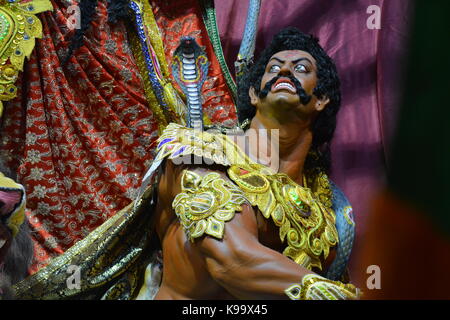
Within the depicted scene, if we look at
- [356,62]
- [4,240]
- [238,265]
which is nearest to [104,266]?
[4,240]

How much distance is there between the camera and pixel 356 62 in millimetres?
2932

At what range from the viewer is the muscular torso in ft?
6.49

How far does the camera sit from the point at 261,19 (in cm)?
310

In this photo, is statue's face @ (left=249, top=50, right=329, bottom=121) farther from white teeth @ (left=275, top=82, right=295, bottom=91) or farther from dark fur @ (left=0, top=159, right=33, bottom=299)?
dark fur @ (left=0, top=159, right=33, bottom=299)

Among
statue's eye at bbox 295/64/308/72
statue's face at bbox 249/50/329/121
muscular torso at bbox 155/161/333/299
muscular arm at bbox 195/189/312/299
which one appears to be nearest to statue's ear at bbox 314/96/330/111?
statue's face at bbox 249/50/329/121

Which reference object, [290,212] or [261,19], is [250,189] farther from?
[261,19]

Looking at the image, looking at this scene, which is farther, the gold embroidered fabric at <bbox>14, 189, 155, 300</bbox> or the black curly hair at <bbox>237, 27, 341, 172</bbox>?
the black curly hair at <bbox>237, 27, 341, 172</bbox>

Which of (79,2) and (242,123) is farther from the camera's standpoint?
(79,2)

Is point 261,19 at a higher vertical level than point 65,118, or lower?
higher

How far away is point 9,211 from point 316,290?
88 cm

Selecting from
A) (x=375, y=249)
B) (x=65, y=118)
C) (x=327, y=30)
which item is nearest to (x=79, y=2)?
(x=65, y=118)

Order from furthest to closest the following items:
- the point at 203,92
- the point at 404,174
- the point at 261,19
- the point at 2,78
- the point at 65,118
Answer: the point at 261,19 → the point at 203,92 → the point at 65,118 → the point at 2,78 → the point at 404,174

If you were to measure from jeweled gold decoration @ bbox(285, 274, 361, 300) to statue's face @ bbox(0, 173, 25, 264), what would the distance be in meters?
0.79

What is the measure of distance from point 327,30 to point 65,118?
4.15 ft
